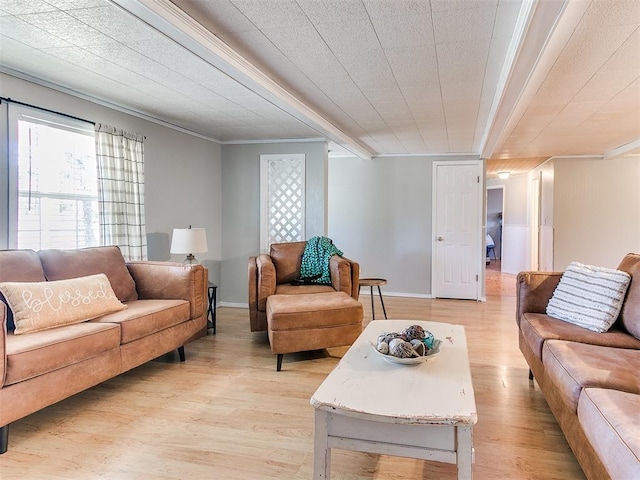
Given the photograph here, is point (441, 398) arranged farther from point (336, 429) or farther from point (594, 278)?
point (594, 278)

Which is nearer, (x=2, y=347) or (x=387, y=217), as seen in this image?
(x=2, y=347)

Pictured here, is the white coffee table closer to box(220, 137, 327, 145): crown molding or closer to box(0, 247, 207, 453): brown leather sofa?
box(0, 247, 207, 453): brown leather sofa

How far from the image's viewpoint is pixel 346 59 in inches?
101

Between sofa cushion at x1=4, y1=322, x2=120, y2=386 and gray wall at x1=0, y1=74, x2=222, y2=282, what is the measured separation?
113 cm

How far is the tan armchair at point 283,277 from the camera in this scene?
362 centimetres

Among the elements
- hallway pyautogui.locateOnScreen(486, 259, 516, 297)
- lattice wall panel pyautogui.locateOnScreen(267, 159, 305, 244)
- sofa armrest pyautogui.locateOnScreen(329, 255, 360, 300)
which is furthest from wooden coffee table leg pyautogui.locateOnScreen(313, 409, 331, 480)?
hallway pyautogui.locateOnScreen(486, 259, 516, 297)

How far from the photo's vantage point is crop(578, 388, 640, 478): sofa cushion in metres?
1.21

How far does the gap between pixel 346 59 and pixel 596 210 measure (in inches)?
200

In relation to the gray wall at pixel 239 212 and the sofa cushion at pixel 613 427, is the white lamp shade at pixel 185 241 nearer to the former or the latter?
the gray wall at pixel 239 212

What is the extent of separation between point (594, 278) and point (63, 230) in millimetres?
3785

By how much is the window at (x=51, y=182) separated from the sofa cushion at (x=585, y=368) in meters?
3.40

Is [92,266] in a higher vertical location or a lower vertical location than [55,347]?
higher

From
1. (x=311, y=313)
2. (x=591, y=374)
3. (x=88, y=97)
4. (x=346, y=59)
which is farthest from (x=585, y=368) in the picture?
(x=88, y=97)

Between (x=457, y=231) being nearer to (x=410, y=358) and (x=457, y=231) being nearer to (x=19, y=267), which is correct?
(x=410, y=358)
